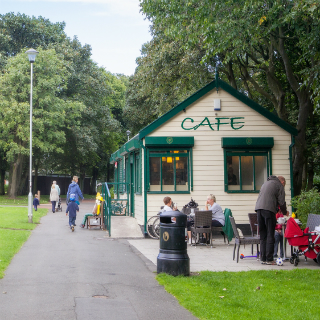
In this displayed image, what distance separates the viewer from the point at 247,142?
15.5 metres

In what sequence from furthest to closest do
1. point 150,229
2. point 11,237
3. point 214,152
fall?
point 214,152 → point 150,229 → point 11,237

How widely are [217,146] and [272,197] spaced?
238 inches

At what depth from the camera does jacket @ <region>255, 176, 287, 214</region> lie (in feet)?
31.6

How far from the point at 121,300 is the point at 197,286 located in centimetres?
143

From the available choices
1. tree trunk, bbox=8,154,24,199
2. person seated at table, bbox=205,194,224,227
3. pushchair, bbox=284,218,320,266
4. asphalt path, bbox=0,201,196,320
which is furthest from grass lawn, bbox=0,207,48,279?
tree trunk, bbox=8,154,24,199

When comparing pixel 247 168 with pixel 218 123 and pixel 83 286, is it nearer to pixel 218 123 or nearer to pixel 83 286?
pixel 218 123

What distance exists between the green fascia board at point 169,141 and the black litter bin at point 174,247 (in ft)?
22.4

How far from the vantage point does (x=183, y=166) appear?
15.5 meters

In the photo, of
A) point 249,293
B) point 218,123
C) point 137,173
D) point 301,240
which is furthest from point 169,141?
point 249,293

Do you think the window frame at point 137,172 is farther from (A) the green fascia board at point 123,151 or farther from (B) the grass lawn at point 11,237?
(B) the grass lawn at point 11,237

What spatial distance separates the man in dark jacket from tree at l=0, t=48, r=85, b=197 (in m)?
27.3

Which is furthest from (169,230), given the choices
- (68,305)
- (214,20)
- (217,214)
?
(214,20)

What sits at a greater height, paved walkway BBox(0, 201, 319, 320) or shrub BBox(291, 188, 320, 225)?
shrub BBox(291, 188, 320, 225)

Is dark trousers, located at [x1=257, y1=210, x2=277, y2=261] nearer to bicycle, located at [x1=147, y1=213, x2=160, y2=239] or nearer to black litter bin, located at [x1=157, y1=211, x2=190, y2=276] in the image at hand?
black litter bin, located at [x1=157, y1=211, x2=190, y2=276]
